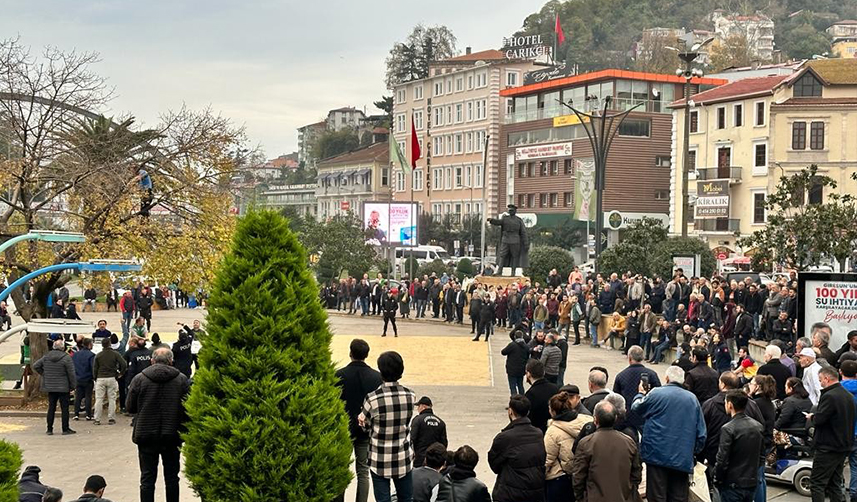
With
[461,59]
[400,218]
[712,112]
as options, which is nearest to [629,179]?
[712,112]

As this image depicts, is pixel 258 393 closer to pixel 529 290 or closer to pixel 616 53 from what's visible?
pixel 529 290

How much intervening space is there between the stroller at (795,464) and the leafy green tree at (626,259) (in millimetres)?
26681

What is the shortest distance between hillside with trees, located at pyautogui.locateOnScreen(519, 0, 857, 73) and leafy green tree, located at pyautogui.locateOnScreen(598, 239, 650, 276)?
87.9 meters

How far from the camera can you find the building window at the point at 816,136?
6069 cm

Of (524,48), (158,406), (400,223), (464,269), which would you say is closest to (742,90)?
(464,269)

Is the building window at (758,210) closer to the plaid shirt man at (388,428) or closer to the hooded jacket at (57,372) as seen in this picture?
the hooded jacket at (57,372)

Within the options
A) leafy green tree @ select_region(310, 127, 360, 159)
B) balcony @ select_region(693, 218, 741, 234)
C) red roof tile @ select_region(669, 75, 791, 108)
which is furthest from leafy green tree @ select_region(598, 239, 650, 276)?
leafy green tree @ select_region(310, 127, 360, 159)

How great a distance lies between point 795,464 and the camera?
40.6 ft

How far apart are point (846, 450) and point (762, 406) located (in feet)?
2.91

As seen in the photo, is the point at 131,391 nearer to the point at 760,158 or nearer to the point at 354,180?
the point at 760,158

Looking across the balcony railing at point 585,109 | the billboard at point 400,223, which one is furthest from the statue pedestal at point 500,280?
the balcony railing at point 585,109

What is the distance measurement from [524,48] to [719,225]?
48.4m

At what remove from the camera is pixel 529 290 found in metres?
37.1

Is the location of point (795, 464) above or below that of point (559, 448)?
below
